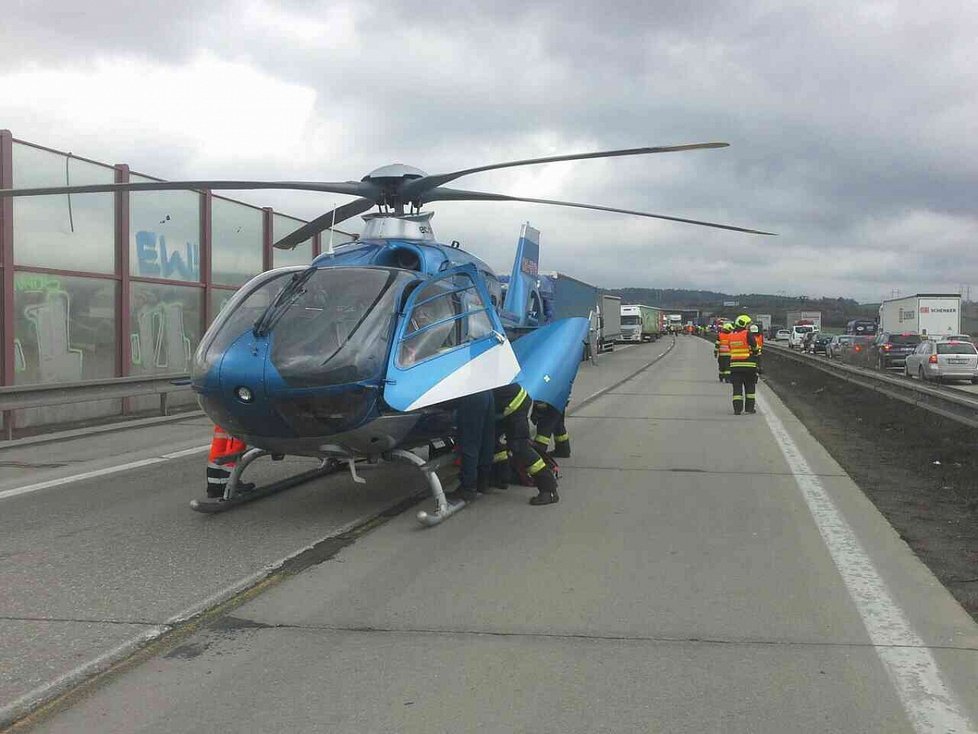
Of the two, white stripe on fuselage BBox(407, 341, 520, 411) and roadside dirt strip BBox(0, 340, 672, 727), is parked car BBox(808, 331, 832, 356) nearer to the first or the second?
roadside dirt strip BBox(0, 340, 672, 727)

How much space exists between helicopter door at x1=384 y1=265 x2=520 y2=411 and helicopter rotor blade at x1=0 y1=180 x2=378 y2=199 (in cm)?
139

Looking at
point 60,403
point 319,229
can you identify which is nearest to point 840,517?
point 319,229

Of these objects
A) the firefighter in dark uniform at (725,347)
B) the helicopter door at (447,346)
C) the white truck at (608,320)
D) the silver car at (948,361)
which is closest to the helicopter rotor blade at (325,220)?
the helicopter door at (447,346)

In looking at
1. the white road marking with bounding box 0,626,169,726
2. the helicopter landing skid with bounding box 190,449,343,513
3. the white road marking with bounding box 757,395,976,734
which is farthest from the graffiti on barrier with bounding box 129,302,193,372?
the white road marking with bounding box 0,626,169,726

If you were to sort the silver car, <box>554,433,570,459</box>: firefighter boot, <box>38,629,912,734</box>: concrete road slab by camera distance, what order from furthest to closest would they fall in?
the silver car
<box>554,433,570,459</box>: firefighter boot
<box>38,629,912,734</box>: concrete road slab

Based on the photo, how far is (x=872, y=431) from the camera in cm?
1536

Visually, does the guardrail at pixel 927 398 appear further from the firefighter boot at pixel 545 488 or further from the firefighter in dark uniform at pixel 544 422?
the firefighter boot at pixel 545 488

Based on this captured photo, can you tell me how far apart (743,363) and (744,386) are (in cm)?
56

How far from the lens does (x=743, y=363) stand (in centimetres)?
1742

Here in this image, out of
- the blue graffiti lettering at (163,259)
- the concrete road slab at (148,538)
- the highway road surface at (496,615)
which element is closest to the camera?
the highway road surface at (496,615)

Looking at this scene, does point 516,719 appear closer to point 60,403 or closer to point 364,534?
point 364,534

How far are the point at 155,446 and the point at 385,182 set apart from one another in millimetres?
5869

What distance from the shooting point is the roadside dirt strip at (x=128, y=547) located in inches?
184

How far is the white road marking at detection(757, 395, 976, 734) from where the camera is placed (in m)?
3.92
